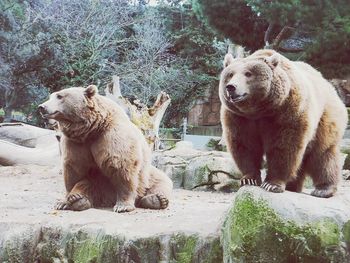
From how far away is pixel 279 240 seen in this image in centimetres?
363

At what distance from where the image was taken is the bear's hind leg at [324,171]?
4199 mm

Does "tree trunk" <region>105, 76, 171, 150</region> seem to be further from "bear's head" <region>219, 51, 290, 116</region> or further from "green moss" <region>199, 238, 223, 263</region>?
"bear's head" <region>219, 51, 290, 116</region>

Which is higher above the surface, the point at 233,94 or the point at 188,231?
the point at 233,94

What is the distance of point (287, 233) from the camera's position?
11.9 ft

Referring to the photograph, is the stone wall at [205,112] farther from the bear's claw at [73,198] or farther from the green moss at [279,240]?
the green moss at [279,240]

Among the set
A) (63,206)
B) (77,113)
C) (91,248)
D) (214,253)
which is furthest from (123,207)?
(214,253)

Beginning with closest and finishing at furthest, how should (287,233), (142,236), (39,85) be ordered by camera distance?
1. (287,233)
2. (142,236)
3. (39,85)

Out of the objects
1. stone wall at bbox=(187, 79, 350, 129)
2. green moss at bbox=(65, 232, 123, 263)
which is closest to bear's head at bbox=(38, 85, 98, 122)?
green moss at bbox=(65, 232, 123, 263)

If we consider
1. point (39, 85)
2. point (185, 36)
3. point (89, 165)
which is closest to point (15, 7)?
point (39, 85)

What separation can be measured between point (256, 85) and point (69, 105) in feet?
6.95

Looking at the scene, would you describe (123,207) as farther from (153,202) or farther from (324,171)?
(324,171)

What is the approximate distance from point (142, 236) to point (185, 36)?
59.9ft

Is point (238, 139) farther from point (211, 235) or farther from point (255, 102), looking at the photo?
point (211, 235)

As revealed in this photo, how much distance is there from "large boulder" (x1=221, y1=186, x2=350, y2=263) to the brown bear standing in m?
0.18
